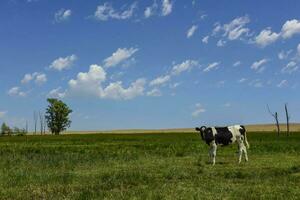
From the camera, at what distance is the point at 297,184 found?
1825cm

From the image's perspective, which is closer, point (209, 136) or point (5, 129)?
point (209, 136)

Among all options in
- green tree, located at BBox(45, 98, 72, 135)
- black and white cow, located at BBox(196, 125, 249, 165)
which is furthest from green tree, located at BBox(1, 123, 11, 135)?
black and white cow, located at BBox(196, 125, 249, 165)

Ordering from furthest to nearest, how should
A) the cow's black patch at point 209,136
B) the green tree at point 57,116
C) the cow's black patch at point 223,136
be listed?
1. the green tree at point 57,116
2. the cow's black patch at point 223,136
3. the cow's black patch at point 209,136

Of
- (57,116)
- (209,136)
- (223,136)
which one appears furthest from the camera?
(57,116)

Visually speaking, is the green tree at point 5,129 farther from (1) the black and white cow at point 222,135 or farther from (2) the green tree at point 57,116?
(1) the black and white cow at point 222,135

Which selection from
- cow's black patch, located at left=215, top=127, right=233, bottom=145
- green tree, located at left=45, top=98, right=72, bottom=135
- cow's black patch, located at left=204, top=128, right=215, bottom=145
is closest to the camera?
cow's black patch, located at left=204, top=128, right=215, bottom=145

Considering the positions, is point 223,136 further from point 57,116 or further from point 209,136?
point 57,116

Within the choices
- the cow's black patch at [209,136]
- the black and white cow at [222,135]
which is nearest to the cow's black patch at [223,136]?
the black and white cow at [222,135]

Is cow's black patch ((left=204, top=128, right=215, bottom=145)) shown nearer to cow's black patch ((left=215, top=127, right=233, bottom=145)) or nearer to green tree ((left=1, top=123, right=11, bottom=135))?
cow's black patch ((left=215, top=127, right=233, bottom=145))

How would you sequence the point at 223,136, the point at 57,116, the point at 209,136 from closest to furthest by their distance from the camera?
1. the point at 209,136
2. the point at 223,136
3. the point at 57,116

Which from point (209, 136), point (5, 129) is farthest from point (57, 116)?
point (209, 136)

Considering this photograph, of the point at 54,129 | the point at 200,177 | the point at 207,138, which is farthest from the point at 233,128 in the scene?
the point at 54,129

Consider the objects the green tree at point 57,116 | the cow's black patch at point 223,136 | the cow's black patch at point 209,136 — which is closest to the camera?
the cow's black patch at point 209,136

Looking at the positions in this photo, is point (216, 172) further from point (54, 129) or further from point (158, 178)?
point (54, 129)
